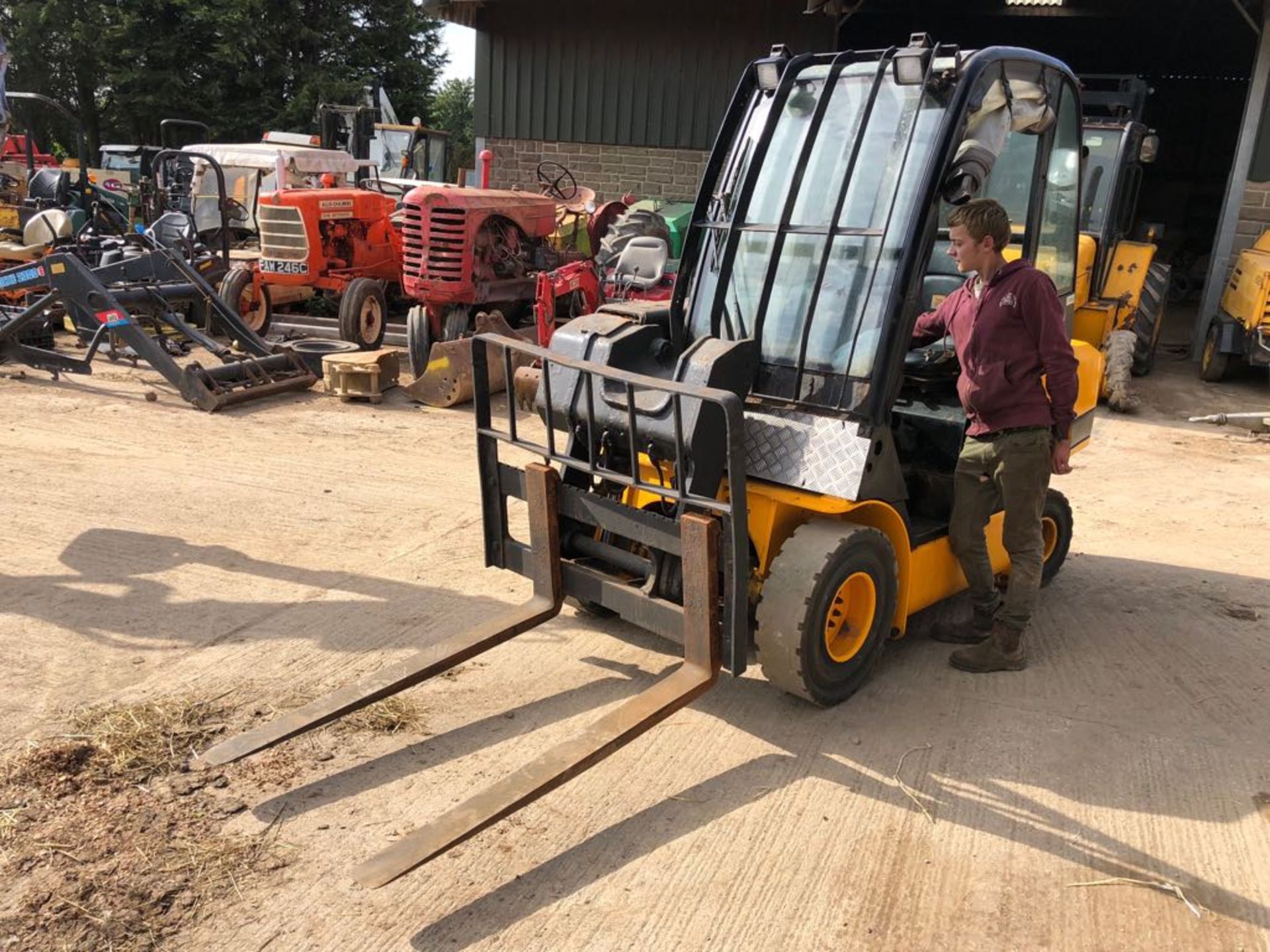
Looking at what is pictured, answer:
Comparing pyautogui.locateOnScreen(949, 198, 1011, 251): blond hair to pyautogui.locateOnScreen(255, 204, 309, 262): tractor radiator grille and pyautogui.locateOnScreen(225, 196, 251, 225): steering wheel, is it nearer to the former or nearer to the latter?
pyautogui.locateOnScreen(255, 204, 309, 262): tractor radiator grille

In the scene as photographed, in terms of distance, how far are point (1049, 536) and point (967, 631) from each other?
0.87m

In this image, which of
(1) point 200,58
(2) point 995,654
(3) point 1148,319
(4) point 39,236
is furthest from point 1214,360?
(1) point 200,58

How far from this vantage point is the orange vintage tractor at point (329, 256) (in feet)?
34.3

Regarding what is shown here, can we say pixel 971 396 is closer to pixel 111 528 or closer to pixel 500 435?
pixel 500 435

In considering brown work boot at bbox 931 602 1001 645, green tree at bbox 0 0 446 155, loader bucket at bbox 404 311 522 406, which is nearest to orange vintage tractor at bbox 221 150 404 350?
loader bucket at bbox 404 311 522 406

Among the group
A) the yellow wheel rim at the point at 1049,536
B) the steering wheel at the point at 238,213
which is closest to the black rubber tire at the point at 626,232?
the yellow wheel rim at the point at 1049,536

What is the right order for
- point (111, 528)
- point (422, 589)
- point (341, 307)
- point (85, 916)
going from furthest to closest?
point (341, 307)
point (111, 528)
point (422, 589)
point (85, 916)

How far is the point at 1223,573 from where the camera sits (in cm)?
558

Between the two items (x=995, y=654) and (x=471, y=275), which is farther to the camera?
(x=471, y=275)

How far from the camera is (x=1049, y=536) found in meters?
5.07

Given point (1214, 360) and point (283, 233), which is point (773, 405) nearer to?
point (283, 233)

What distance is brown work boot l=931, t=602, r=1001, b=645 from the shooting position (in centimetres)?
450

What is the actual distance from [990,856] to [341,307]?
862cm

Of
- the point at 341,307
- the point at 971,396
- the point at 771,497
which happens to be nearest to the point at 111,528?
the point at 771,497
